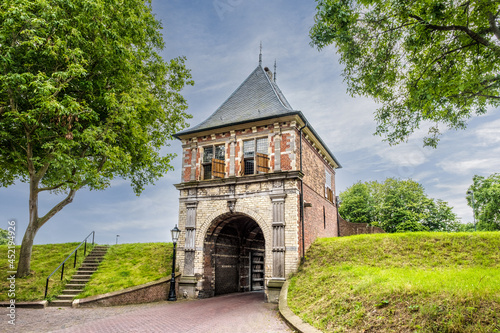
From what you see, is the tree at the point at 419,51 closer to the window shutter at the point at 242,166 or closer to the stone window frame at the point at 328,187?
the window shutter at the point at 242,166

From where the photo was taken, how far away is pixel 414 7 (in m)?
8.20

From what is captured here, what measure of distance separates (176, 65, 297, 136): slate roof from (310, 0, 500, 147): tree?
6.14 metres

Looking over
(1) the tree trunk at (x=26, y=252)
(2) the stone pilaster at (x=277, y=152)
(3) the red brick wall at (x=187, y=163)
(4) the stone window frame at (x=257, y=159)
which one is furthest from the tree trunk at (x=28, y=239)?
(2) the stone pilaster at (x=277, y=152)

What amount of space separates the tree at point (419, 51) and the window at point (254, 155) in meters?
6.57

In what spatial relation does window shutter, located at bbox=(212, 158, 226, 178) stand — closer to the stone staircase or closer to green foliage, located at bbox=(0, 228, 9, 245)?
the stone staircase

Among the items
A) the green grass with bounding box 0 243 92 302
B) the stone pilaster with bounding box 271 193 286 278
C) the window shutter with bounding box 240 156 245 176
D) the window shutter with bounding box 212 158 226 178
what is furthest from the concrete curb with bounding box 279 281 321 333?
the green grass with bounding box 0 243 92 302

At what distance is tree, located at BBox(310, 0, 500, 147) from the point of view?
314 inches

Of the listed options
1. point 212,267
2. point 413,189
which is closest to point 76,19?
point 212,267

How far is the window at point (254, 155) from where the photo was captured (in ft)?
52.2

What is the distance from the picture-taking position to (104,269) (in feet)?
51.8

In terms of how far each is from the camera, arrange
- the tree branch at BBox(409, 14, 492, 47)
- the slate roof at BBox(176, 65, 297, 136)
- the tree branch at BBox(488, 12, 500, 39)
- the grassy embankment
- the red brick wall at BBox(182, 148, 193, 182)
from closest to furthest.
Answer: the tree branch at BBox(488, 12, 500, 39)
the tree branch at BBox(409, 14, 492, 47)
the grassy embankment
the slate roof at BBox(176, 65, 297, 136)
the red brick wall at BBox(182, 148, 193, 182)

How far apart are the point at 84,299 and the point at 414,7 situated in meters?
15.1

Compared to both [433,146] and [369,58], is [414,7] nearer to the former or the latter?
[369,58]

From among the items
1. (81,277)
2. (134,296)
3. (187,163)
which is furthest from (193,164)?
(81,277)
